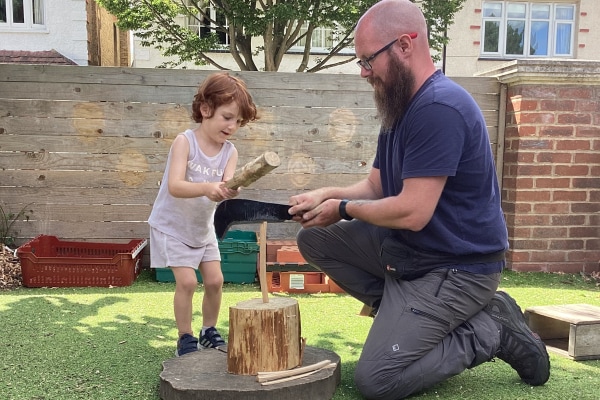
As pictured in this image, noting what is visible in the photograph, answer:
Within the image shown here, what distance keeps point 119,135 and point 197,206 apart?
2.53 metres

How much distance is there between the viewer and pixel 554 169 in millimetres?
5660

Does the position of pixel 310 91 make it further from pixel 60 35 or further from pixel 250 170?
pixel 60 35

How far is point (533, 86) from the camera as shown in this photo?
222 inches

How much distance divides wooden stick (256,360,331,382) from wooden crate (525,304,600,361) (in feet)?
4.71

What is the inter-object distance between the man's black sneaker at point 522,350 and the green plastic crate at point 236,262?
8.89 feet

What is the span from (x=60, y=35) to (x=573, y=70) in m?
10.1

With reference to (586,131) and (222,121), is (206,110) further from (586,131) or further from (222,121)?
(586,131)

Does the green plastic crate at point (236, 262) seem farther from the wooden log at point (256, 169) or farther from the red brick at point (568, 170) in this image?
the red brick at point (568, 170)

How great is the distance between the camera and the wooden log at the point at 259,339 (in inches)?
108

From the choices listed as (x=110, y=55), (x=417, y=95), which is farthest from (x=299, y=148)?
(x=110, y=55)

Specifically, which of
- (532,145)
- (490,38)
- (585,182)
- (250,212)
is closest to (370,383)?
(250,212)

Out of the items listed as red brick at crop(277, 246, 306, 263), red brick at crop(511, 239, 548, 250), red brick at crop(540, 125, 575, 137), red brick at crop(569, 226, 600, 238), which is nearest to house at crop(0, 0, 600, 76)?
red brick at crop(277, 246, 306, 263)

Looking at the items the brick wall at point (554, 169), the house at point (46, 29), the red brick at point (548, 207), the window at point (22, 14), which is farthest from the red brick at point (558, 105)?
the window at point (22, 14)

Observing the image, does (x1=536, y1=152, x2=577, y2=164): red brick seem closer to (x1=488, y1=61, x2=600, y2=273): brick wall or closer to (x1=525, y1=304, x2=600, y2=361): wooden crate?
(x1=488, y1=61, x2=600, y2=273): brick wall
